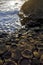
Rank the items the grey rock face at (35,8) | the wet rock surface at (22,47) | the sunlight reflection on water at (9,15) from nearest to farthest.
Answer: the wet rock surface at (22,47) < the sunlight reflection on water at (9,15) < the grey rock face at (35,8)

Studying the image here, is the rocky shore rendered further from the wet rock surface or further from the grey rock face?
the grey rock face

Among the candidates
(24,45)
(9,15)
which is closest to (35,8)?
(9,15)

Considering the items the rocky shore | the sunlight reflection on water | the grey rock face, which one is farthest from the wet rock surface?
the grey rock face

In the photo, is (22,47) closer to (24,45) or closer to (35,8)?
(24,45)

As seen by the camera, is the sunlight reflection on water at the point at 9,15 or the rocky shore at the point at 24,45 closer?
the rocky shore at the point at 24,45

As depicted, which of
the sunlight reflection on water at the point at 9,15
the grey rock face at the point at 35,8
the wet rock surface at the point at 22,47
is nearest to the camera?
the wet rock surface at the point at 22,47

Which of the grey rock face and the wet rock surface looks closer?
the wet rock surface

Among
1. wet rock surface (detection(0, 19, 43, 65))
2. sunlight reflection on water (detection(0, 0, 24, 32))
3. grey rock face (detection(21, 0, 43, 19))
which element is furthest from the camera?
grey rock face (detection(21, 0, 43, 19))

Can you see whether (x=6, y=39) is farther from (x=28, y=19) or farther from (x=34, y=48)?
(x=28, y=19)

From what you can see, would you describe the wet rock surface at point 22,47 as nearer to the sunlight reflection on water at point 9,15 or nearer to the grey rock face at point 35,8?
the sunlight reflection on water at point 9,15

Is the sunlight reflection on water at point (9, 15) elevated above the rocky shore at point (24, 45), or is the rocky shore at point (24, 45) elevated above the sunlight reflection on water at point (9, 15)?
A: the sunlight reflection on water at point (9, 15)

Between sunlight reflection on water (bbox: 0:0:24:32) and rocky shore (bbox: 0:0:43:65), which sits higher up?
sunlight reflection on water (bbox: 0:0:24:32)

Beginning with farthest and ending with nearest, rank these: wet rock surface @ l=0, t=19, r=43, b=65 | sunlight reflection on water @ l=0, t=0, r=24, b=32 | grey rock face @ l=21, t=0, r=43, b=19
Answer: grey rock face @ l=21, t=0, r=43, b=19 → sunlight reflection on water @ l=0, t=0, r=24, b=32 → wet rock surface @ l=0, t=19, r=43, b=65

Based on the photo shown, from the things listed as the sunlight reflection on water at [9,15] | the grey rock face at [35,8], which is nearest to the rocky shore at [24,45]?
the sunlight reflection on water at [9,15]
